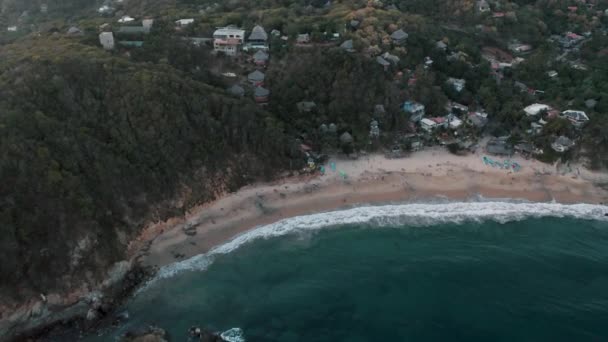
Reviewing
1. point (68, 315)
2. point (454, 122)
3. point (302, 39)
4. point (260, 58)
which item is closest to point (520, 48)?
point (454, 122)

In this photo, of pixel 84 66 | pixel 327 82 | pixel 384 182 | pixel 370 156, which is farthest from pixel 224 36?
pixel 384 182

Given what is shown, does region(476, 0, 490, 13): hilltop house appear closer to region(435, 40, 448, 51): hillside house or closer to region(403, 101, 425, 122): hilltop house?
region(435, 40, 448, 51): hillside house

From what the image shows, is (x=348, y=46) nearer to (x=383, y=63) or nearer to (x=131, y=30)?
(x=383, y=63)

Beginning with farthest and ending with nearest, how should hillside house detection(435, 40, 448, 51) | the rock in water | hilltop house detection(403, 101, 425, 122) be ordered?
1. hillside house detection(435, 40, 448, 51)
2. hilltop house detection(403, 101, 425, 122)
3. the rock in water

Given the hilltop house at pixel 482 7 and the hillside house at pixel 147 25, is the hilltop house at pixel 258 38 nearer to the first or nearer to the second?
the hillside house at pixel 147 25

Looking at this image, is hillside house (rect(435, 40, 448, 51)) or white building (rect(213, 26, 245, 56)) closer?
white building (rect(213, 26, 245, 56))

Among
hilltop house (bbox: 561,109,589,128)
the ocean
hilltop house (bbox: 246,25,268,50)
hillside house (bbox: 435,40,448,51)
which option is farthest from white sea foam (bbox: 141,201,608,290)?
hillside house (bbox: 435,40,448,51)
